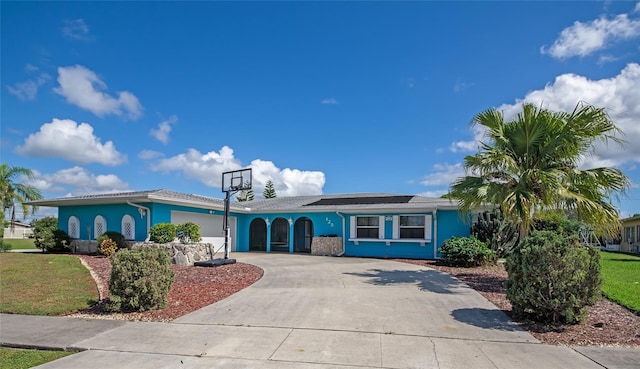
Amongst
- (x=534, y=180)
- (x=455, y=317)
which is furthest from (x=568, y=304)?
(x=534, y=180)

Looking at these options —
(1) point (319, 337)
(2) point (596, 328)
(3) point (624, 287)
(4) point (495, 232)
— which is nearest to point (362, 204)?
(4) point (495, 232)

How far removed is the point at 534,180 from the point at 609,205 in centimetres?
179

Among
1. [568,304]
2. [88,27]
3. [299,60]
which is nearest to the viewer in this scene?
[568,304]

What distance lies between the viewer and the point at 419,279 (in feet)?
35.8

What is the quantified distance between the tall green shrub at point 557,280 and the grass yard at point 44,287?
28.4 ft

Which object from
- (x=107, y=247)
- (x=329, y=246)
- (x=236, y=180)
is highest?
(x=236, y=180)

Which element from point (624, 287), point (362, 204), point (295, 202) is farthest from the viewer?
point (295, 202)

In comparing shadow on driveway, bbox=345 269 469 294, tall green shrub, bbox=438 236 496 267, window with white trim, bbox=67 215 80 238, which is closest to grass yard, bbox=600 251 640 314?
shadow on driveway, bbox=345 269 469 294

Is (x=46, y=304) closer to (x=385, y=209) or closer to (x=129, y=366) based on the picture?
(x=129, y=366)

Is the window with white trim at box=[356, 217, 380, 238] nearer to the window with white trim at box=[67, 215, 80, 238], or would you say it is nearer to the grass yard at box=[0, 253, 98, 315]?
the grass yard at box=[0, 253, 98, 315]

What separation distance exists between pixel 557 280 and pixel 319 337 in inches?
160

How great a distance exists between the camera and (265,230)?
23625 millimetres

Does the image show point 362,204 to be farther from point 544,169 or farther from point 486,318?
point 486,318

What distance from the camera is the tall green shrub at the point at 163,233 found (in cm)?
1511
